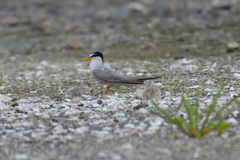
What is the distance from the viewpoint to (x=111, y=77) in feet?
23.4

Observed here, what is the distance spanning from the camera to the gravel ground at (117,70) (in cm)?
480

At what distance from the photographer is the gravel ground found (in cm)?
480

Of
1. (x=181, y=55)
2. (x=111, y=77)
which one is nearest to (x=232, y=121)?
(x=111, y=77)

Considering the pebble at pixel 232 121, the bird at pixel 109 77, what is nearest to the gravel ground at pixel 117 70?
the pebble at pixel 232 121

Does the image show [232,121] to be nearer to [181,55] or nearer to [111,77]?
[111,77]

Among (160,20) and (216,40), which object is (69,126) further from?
(160,20)

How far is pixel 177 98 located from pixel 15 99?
3254 millimetres

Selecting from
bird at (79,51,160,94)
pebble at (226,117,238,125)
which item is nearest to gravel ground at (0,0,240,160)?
pebble at (226,117,238,125)

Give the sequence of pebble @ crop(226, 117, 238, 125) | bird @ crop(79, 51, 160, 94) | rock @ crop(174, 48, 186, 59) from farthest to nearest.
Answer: rock @ crop(174, 48, 186, 59) → bird @ crop(79, 51, 160, 94) → pebble @ crop(226, 117, 238, 125)

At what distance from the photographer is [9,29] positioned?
16.4 meters

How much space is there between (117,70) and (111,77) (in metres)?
1.93

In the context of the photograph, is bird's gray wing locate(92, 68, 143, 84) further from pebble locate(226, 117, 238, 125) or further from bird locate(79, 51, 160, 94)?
pebble locate(226, 117, 238, 125)

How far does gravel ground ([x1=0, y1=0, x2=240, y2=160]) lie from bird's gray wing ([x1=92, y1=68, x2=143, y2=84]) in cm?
29

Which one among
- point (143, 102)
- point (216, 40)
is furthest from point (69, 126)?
point (216, 40)
